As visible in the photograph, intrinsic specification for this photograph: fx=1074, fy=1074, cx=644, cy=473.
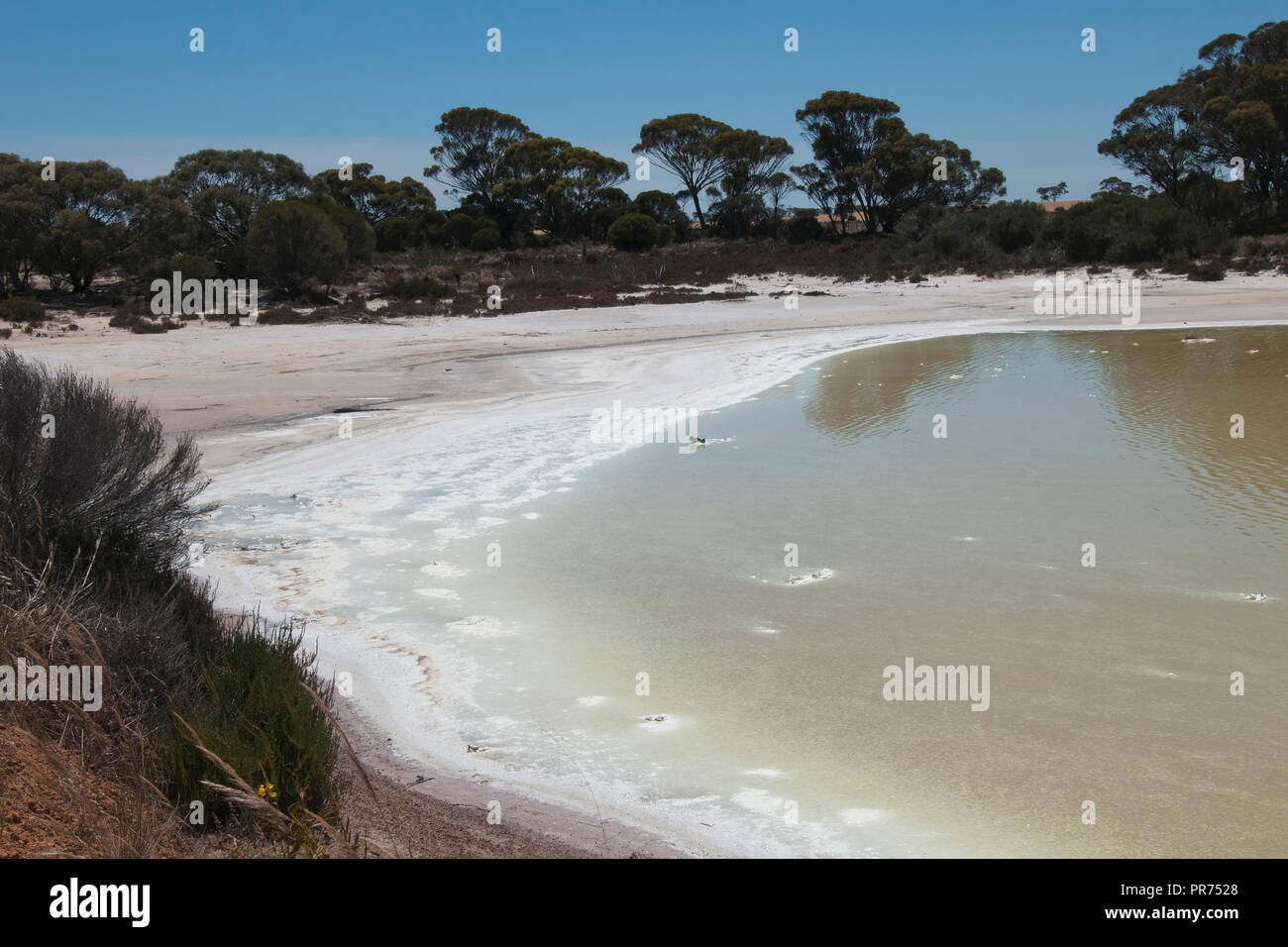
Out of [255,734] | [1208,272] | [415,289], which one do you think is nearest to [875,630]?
[255,734]

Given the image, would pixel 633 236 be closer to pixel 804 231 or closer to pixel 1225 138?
pixel 804 231

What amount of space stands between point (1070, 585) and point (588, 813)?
4.07m

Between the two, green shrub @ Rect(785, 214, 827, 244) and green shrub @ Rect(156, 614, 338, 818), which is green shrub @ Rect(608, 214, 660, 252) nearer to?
green shrub @ Rect(785, 214, 827, 244)

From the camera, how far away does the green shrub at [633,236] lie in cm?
A: 5078

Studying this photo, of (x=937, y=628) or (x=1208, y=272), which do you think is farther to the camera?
(x=1208, y=272)

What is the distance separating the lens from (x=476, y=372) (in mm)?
18297

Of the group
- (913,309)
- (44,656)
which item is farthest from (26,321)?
(44,656)

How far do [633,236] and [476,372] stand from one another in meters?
34.0

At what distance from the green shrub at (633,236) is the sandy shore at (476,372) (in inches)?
744

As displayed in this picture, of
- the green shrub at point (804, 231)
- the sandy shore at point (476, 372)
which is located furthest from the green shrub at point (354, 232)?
the green shrub at point (804, 231)

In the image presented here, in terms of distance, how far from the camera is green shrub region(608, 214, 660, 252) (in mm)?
50781

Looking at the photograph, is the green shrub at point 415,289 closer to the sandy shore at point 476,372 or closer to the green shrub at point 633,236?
the sandy shore at point 476,372

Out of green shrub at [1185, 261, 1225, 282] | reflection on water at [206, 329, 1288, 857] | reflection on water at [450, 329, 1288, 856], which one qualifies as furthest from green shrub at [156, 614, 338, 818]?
green shrub at [1185, 261, 1225, 282]
